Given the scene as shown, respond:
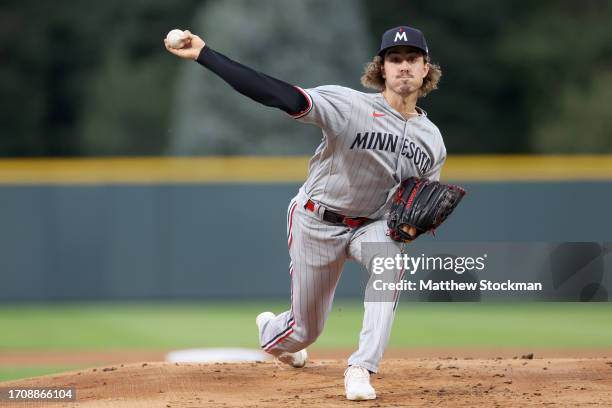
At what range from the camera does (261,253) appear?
1085cm

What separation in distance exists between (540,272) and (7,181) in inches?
261

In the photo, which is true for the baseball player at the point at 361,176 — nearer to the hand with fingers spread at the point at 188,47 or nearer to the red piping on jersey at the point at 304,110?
the red piping on jersey at the point at 304,110

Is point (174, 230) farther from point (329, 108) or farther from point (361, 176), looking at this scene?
point (329, 108)

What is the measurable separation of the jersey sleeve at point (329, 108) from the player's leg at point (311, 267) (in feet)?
1.62

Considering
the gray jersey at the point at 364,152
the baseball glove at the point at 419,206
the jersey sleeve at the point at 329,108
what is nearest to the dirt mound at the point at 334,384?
the baseball glove at the point at 419,206

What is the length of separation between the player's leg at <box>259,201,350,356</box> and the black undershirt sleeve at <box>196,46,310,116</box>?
780 mm

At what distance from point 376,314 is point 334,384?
2.02 ft

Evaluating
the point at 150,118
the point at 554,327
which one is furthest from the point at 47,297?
the point at 150,118

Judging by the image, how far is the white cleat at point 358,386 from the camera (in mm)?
4934

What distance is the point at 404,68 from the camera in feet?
17.0

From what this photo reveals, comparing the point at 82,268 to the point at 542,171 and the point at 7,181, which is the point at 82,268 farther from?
the point at 542,171

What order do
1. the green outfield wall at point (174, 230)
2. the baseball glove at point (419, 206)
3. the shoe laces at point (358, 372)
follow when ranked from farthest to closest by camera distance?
the green outfield wall at point (174, 230) → the baseball glove at point (419, 206) → the shoe laces at point (358, 372)
